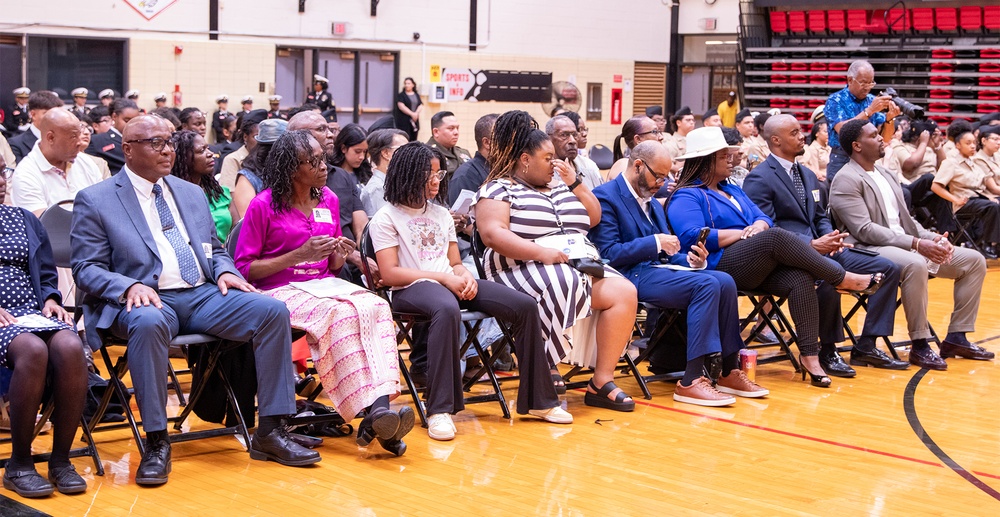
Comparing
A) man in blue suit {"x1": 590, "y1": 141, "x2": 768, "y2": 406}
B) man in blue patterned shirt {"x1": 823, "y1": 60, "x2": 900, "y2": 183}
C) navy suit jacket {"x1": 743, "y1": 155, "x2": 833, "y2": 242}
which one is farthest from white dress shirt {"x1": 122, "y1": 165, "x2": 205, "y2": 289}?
man in blue patterned shirt {"x1": 823, "y1": 60, "x2": 900, "y2": 183}

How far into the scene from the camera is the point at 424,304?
173 inches

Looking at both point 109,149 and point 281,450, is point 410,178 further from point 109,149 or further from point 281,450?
point 109,149

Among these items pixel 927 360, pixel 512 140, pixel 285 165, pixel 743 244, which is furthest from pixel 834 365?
pixel 285 165

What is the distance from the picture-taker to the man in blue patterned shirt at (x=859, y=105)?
7715 millimetres

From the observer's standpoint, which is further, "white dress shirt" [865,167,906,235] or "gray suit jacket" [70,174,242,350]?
"white dress shirt" [865,167,906,235]

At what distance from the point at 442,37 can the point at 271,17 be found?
2.91m

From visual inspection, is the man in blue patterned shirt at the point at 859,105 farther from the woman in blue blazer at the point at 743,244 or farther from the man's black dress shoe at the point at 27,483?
the man's black dress shoe at the point at 27,483

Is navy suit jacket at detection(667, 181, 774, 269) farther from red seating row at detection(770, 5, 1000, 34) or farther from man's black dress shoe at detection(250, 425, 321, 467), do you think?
red seating row at detection(770, 5, 1000, 34)

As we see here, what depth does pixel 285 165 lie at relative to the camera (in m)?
4.30

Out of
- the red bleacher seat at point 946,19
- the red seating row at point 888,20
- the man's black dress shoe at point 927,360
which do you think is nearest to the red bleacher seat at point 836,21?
the red seating row at point 888,20

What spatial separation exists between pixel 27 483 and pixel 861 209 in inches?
175

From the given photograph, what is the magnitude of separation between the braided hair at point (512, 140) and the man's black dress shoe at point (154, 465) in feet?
6.28

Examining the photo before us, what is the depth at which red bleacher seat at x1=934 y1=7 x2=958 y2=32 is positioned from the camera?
1662 centimetres

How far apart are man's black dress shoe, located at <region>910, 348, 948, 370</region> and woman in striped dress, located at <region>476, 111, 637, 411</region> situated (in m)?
2.02
